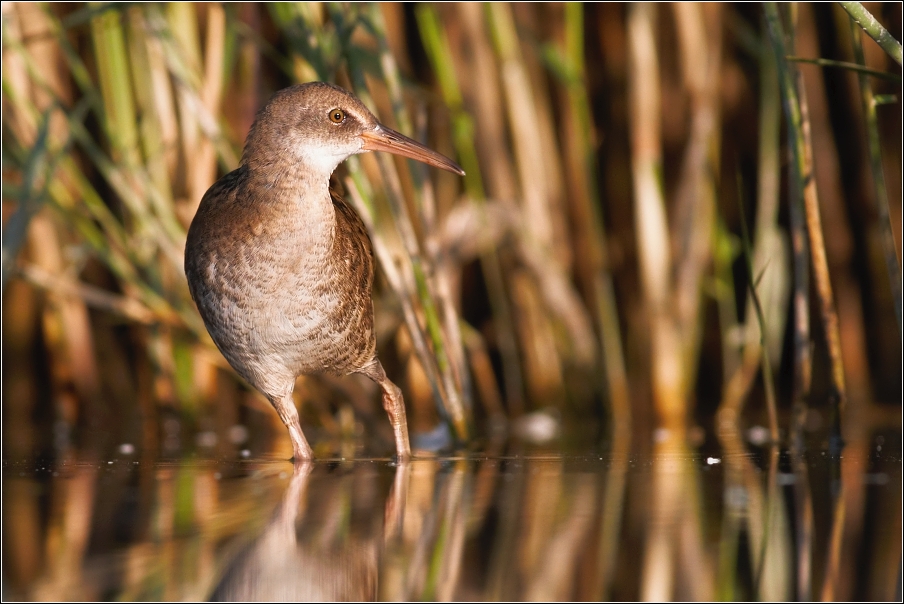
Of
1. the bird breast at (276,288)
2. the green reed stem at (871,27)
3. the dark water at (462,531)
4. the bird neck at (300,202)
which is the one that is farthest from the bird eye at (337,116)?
the green reed stem at (871,27)

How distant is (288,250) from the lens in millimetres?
3535

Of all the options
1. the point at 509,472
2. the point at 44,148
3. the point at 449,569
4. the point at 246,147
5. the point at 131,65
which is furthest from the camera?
the point at 131,65

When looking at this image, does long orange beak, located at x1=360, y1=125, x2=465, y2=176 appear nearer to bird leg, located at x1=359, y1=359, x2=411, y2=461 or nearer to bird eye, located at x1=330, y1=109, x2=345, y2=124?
bird eye, located at x1=330, y1=109, x2=345, y2=124

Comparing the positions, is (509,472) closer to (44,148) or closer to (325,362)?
(325,362)

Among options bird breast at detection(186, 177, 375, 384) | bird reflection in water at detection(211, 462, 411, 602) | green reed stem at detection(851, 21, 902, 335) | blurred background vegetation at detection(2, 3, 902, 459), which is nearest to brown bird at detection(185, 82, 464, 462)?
bird breast at detection(186, 177, 375, 384)

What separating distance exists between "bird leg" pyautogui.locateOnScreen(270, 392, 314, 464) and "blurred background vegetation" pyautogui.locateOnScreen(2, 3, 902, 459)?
52 centimetres

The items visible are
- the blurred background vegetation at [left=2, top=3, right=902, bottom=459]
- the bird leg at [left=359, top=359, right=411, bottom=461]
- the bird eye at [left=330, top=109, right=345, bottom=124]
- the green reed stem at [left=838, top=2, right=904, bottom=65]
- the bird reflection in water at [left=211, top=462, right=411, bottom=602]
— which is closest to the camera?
the bird reflection in water at [left=211, top=462, right=411, bottom=602]

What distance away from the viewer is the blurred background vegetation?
4555 millimetres

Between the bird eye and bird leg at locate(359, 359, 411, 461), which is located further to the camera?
bird leg at locate(359, 359, 411, 461)

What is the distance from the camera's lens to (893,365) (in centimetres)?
555

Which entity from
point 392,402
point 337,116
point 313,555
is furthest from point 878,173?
point 313,555

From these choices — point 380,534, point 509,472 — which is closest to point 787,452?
point 509,472

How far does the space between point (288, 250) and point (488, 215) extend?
6.35 ft

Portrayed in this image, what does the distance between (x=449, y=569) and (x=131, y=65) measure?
3.79m
